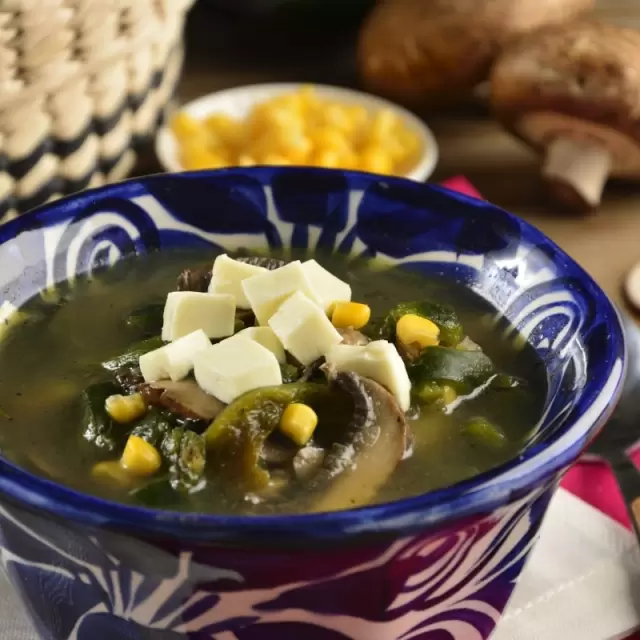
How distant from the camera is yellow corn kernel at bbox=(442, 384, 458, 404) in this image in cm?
138

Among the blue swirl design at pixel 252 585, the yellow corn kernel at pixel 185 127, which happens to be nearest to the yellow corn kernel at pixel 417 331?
the blue swirl design at pixel 252 585

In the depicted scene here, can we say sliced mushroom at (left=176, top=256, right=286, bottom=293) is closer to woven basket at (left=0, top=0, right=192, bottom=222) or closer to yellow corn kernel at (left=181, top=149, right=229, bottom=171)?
woven basket at (left=0, top=0, right=192, bottom=222)

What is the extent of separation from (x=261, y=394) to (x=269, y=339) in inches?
5.4

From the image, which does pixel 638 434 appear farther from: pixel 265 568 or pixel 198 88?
pixel 198 88

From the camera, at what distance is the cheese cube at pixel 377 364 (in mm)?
1294

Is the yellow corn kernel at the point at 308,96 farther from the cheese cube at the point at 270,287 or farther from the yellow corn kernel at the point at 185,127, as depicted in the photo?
the cheese cube at the point at 270,287

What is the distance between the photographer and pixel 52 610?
1.20 metres

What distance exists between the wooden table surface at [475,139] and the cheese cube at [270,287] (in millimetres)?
1192

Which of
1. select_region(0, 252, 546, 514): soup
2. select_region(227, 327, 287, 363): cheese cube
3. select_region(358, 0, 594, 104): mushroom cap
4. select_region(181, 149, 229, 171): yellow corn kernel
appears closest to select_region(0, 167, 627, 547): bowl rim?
select_region(0, 252, 546, 514): soup

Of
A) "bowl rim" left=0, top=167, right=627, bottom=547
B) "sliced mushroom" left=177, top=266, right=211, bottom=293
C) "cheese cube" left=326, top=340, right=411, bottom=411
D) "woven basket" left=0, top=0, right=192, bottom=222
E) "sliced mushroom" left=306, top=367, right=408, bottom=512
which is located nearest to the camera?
"bowl rim" left=0, top=167, right=627, bottom=547

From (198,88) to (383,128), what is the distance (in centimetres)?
94

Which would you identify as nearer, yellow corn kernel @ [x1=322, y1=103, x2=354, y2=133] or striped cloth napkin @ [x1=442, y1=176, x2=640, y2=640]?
striped cloth napkin @ [x1=442, y1=176, x2=640, y2=640]

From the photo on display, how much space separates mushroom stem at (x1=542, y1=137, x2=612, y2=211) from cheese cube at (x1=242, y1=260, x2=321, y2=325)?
1.47 m

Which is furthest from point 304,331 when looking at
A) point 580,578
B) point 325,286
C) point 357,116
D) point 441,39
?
point 441,39
